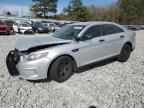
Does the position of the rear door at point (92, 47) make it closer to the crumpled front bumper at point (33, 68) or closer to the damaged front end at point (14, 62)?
the crumpled front bumper at point (33, 68)

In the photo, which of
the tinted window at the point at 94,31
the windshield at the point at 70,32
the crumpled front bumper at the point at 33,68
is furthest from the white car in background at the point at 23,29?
the crumpled front bumper at the point at 33,68

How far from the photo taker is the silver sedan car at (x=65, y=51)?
421 centimetres

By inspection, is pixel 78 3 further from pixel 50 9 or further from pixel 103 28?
pixel 103 28

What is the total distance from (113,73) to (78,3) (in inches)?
2493

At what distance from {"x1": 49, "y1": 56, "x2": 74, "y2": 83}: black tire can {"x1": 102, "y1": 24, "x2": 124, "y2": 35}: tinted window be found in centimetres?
172

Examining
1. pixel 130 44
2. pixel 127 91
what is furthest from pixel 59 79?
pixel 130 44

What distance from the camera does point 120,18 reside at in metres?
74.6

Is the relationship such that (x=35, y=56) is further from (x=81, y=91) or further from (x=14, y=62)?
(x=81, y=91)

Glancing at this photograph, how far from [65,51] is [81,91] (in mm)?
1081

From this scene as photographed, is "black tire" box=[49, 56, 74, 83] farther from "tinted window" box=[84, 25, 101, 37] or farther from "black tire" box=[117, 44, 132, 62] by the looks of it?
"black tire" box=[117, 44, 132, 62]

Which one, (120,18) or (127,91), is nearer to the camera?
(127,91)

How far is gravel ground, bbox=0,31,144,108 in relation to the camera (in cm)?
355

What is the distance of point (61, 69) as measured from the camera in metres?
4.54

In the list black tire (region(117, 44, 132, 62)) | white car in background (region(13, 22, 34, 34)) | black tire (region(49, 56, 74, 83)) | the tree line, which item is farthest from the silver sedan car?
the tree line
